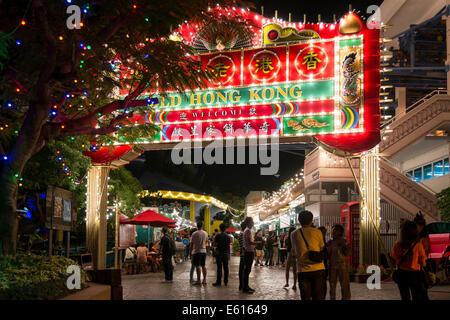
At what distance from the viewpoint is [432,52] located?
3697 cm

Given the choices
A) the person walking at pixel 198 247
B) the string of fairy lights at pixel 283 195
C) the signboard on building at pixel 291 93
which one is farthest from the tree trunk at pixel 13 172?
the string of fairy lights at pixel 283 195

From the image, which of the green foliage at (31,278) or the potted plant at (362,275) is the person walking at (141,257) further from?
the green foliage at (31,278)

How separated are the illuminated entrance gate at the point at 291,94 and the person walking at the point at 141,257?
554 centimetres

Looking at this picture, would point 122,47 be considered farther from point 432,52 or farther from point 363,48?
point 432,52

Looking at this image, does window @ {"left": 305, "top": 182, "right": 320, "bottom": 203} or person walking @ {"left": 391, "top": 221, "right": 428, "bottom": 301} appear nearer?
person walking @ {"left": 391, "top": 221, "right": 428, "bottom": 301}

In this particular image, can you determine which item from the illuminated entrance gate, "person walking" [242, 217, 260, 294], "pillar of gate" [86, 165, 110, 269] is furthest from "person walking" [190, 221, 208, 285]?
"pillar of gate" [86, 165, 110, 269]

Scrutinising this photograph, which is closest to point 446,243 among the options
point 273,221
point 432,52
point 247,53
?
point 247,53

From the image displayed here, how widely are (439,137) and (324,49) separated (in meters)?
12.8

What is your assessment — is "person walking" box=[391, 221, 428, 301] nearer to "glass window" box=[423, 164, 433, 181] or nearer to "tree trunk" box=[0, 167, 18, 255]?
"tree trunk" box=[0, 167, 18, 255]

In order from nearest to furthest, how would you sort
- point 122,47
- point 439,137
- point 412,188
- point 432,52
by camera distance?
point 122,47
point 412,188
point 439,137
point 432,52

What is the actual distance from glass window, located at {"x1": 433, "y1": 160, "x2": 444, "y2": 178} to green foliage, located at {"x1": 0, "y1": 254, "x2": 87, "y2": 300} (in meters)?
23.6

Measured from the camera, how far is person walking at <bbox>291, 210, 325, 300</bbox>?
7.23 metres

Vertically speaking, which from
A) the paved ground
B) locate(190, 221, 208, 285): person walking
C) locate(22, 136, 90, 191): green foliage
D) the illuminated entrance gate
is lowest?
the paved ground
